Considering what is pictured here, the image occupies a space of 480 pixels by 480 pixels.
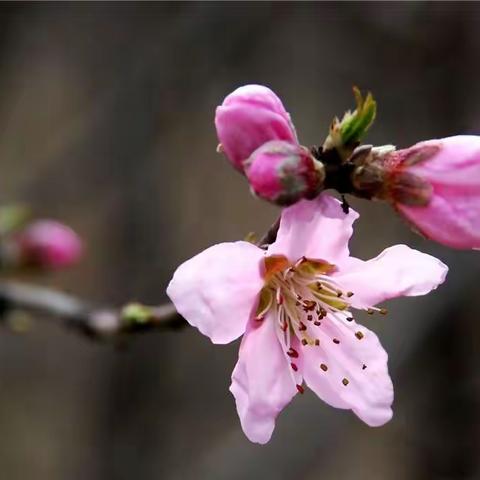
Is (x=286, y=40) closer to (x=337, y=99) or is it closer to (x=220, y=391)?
(x=337, y=99)

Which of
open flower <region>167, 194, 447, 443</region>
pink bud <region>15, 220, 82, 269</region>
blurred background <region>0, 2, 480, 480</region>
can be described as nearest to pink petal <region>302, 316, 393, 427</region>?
open flower <region>167, 194, 447, 443</region>

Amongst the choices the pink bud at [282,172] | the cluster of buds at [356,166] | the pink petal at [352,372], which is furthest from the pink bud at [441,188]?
the pink petal at [352,372]

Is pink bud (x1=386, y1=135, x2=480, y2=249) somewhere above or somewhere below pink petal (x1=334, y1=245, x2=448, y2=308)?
above

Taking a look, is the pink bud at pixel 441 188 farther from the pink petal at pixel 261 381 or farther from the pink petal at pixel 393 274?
the pink petal at pixel 261 381

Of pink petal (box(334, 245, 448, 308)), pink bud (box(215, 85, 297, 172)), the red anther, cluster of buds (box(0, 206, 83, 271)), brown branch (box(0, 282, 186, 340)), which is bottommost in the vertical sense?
cluster of buds (box(0, 206, 83, 271))

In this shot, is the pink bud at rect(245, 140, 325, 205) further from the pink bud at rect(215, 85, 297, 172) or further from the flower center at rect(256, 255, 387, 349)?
the flower center at rect(256, 255, 387, 349)

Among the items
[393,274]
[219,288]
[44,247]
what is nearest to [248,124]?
[219,288]
